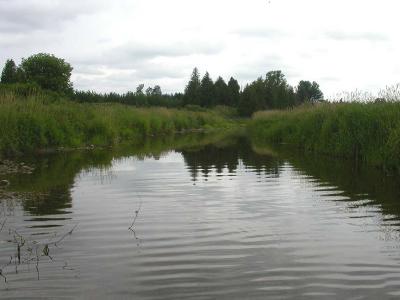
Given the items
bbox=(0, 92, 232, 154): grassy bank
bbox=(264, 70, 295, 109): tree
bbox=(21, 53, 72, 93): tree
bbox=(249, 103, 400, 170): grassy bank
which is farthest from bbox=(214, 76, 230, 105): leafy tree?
bbox=(249, 103, 400, 170): grassy bank

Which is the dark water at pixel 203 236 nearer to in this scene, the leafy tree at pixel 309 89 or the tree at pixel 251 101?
the tree at pixel 251 101

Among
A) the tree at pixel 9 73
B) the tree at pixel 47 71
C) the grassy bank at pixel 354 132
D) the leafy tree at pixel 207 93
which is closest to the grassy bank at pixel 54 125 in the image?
the grassy bank at pixel 354 132

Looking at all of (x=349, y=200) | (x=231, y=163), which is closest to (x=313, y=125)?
(x=231, y=163)

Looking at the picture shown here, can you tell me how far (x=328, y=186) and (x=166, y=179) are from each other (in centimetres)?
429

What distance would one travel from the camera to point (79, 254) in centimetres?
683

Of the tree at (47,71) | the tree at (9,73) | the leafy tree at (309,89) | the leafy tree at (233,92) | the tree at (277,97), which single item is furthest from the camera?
the leafy tree at (309,89)

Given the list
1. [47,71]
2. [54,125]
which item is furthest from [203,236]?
[47,71]

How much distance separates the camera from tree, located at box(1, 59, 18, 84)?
243ft

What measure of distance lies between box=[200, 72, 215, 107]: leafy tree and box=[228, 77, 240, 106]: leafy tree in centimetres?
352

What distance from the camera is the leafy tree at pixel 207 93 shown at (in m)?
94.6

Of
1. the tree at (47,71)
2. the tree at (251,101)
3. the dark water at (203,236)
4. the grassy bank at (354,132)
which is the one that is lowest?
the dark water at (203,236)

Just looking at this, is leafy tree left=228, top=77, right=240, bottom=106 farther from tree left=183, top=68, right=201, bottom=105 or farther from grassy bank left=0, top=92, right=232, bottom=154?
grassy bank left=0, top=92, right=232, bottom=154

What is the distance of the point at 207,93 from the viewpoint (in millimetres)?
95188

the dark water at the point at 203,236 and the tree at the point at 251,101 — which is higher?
the tree at the point at 251,101
